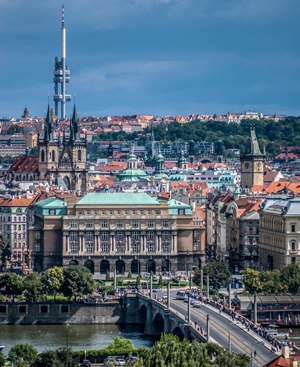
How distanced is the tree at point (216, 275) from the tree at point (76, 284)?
37.4ft

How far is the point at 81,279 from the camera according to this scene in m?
110

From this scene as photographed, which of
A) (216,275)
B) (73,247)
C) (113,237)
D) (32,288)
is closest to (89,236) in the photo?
(73,247)

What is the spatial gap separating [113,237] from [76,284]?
1820 cm

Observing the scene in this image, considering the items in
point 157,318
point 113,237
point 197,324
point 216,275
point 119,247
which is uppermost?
point 113,237

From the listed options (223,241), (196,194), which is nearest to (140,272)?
(223,241)

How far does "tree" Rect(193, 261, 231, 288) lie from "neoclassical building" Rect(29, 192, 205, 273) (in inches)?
441

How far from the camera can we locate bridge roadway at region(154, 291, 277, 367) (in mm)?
77250

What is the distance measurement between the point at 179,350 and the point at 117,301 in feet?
128

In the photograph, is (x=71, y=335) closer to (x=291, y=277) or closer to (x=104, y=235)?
(x=291, y=277)

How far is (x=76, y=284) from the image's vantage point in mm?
109812

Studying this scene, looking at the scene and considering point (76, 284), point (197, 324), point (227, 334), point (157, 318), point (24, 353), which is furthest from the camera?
point (76, 284)

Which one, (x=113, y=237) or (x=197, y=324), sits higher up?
(x=113, y=237)

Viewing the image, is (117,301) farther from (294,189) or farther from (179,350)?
(294,189)

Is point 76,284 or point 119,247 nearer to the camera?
point 76,284
